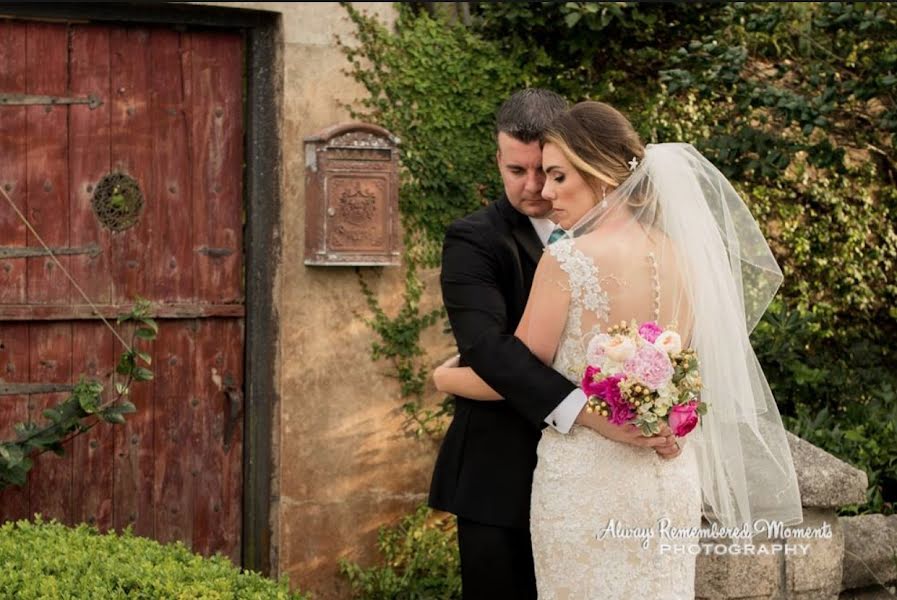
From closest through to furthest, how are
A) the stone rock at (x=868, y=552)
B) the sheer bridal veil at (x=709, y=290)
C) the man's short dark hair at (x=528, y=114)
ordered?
1. the sheer bridal veil at (x=709, y=290)
2. the man's short dark hair at (x=528, y=114)
3. the stone rock at (x=868, y=552)

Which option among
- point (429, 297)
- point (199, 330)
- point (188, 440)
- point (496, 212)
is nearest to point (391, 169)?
point (429, 297)

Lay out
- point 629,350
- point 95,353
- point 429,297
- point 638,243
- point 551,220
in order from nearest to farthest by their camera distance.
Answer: point 629,350
point 638,243
point 551,220
point 95,353
point 429,297

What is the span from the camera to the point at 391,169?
576 cm

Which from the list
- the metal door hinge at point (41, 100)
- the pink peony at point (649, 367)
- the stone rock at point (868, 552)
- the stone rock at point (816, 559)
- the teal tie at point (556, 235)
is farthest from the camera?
the stone rock at point (868, 552)

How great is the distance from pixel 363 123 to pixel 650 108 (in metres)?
1.50

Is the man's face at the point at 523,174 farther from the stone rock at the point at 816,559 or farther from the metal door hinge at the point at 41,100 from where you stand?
the metal door hinge at the point at 41,100

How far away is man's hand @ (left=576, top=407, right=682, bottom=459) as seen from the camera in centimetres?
343

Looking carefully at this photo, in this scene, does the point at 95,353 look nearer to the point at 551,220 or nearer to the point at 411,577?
the point at 411,577

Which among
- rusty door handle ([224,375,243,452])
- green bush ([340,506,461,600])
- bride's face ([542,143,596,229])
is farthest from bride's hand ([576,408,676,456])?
rusty door handle ([224,375,243,452])

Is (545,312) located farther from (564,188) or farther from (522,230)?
(522,230)

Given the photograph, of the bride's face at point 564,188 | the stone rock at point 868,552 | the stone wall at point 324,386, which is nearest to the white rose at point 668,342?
the bride's face at point 564,188

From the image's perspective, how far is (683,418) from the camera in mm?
3367

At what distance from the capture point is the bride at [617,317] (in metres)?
3.46

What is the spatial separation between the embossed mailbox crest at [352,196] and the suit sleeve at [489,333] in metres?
1.79
